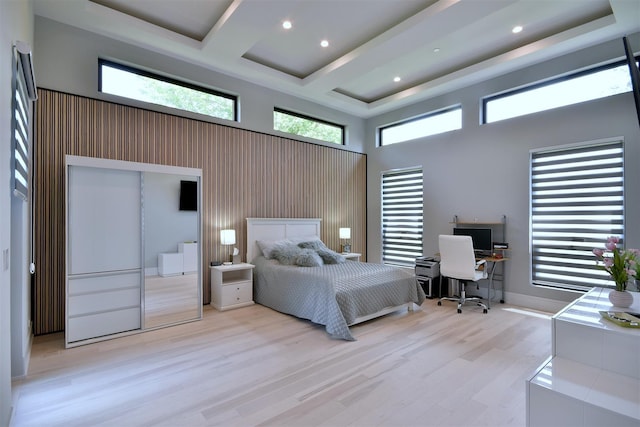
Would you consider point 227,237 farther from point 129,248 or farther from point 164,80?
point 164,80

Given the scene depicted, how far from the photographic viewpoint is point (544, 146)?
14.5ft

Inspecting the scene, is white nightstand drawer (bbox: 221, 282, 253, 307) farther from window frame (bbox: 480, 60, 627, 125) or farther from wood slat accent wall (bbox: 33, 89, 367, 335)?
window frame (bbox: 480, 60, 627, 125)

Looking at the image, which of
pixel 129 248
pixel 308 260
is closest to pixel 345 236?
pixel 308 260

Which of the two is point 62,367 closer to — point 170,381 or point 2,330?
point 170,381

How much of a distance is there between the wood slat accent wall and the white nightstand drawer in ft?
1.36

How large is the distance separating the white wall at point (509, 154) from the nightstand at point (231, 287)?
10.9 feet

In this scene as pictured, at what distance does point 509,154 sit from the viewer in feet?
15.6

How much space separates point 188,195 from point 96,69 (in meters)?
1.84

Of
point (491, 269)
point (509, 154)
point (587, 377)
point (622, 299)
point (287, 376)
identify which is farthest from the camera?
point (491, 269)

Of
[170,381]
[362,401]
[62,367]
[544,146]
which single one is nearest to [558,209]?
[544,146]

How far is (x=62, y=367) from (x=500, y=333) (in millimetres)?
4364

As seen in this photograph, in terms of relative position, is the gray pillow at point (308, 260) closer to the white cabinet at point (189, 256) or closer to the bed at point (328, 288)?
the bed at point (328, 288)

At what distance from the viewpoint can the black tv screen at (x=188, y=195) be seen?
3.94 meters

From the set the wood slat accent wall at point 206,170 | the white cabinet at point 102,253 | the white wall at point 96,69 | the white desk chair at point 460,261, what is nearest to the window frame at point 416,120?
the wood slat accent wall at point 206,170
